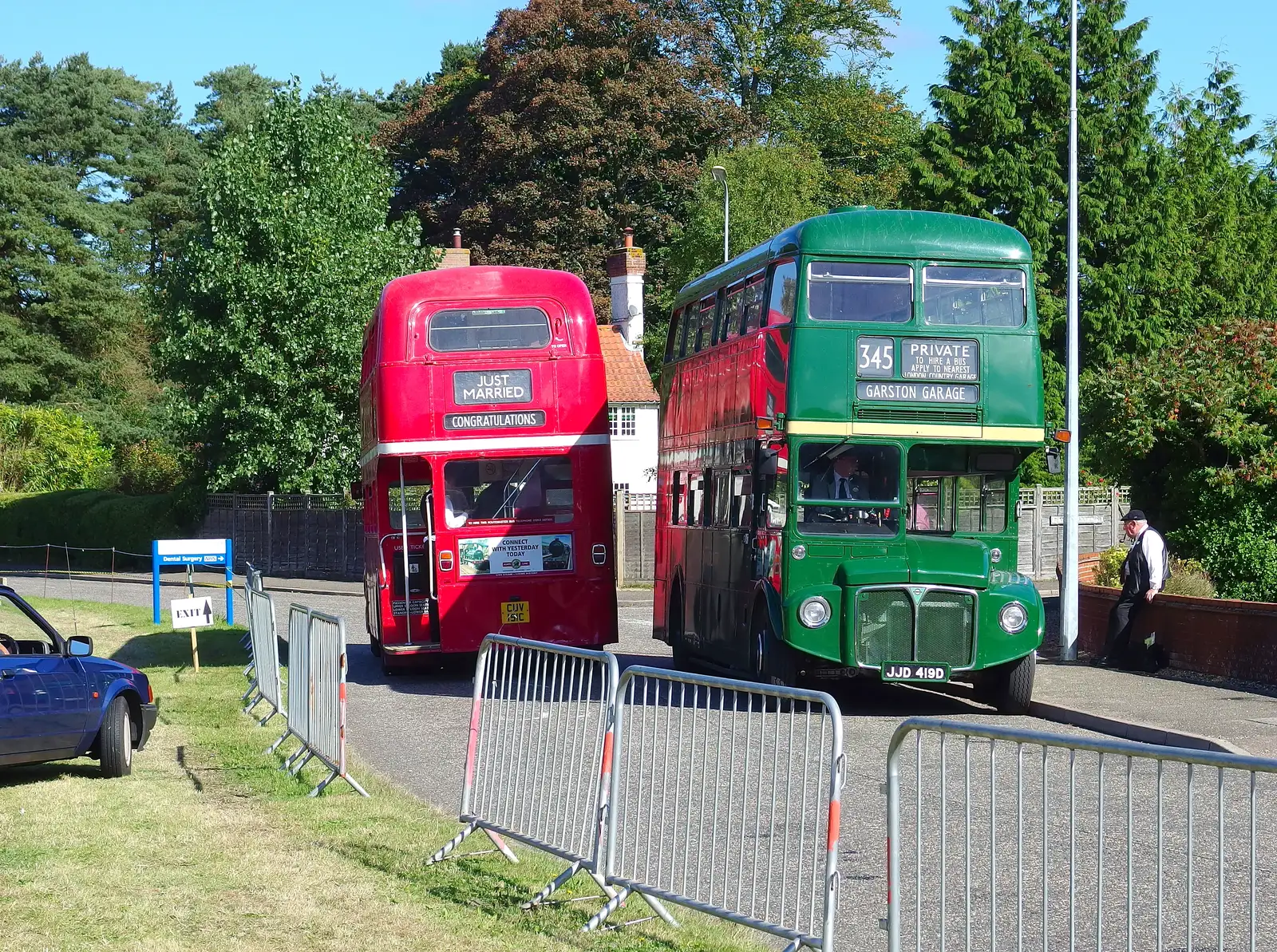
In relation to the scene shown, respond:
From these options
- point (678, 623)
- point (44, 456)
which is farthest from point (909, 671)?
point (44, 456)

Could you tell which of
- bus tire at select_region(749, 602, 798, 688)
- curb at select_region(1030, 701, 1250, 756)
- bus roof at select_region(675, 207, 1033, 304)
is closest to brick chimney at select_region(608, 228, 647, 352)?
bus roof at select_region(675, 207, 1033, 304)

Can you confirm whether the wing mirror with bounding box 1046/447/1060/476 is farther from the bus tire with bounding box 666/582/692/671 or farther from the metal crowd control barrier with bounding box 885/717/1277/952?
the metal crowd control barrier with bounding box 885/717/1277/952

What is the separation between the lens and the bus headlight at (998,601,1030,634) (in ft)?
51.0

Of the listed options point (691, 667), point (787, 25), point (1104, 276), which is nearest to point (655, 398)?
point (1104, 276)

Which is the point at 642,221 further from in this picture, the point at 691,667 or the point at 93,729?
the point at 93,729

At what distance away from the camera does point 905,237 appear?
15.9 meters

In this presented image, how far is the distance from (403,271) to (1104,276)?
62.2 feet

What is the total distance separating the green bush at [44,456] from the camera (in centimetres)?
6216

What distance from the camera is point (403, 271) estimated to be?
44.5 m

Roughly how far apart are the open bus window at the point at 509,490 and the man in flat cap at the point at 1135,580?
637 centimetres

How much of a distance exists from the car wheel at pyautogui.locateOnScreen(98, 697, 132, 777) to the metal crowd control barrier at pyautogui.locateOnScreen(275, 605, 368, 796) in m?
1.14

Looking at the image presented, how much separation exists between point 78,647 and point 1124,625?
12200 mm

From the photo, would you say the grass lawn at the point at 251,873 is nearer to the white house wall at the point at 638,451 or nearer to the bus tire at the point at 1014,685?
the bus tire at the point at 1014,685

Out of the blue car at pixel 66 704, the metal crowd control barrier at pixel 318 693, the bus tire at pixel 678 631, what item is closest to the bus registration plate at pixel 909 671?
the bus tire at pixel 678 631
